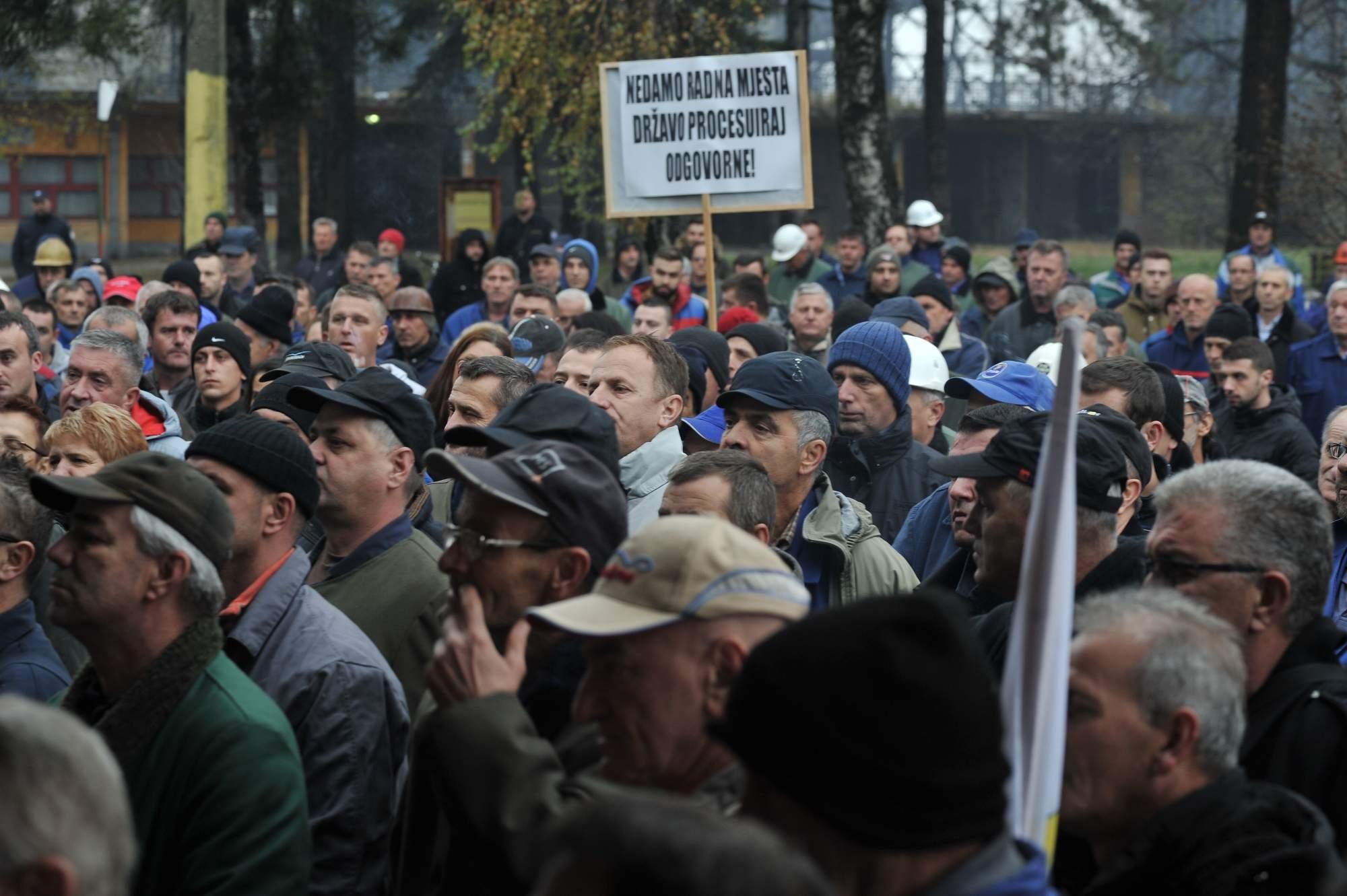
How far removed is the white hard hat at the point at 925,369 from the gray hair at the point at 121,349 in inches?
126

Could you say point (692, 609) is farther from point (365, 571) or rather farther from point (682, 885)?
point (365, 571)

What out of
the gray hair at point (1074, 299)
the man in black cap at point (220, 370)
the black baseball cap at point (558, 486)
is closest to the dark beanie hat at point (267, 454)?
the black baseball cap at point (558, 486)

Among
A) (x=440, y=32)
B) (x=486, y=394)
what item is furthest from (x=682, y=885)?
(x=440, y=32)

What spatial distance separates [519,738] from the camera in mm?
2809

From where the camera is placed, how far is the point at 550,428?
3.86 meters

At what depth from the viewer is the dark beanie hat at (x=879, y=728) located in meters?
2.06

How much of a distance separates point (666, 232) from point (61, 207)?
30.1 m

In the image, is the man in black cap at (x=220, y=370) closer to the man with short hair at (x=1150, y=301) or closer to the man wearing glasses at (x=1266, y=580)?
the man wearing glasses at (x=1266, y=580)

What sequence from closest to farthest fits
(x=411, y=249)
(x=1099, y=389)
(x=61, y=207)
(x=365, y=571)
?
(x=365, y=571), (x=1099, y=389), (x=411, y=249), (x=61, y=207)

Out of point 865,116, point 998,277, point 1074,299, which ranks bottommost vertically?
point 1074,299

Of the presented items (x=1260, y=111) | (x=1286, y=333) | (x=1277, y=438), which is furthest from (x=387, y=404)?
(x=1260, y=111)

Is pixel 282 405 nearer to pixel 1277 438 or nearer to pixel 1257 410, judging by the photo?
pixel 1277 438

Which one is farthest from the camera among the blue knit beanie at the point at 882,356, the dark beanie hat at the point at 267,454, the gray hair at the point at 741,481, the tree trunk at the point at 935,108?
the tree trunk at the point at 935,108

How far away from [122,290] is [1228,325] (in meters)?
7.59
